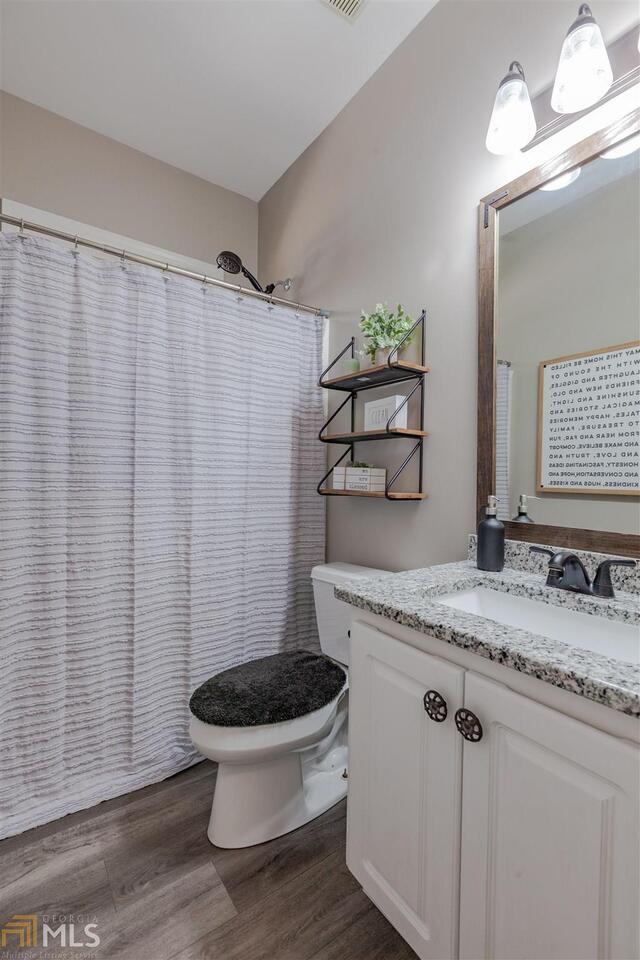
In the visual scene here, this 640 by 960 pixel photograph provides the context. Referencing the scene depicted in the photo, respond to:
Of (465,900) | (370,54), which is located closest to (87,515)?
(465,900)

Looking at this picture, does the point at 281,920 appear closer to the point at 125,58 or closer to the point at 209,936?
the point at 209,936

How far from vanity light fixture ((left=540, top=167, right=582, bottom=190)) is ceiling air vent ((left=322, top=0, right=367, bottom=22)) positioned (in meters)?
1.00

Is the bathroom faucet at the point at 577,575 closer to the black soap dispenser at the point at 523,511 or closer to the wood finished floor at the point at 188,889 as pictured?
the black soap dispenser at the point at 523,511

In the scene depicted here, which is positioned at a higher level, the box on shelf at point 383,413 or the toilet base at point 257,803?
the box on shelf at point 383,413

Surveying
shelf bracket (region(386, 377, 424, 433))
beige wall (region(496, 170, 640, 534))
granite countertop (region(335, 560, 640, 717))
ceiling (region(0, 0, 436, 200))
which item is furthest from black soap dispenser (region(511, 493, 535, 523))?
ceiling (region(0, 0, 436, 200))

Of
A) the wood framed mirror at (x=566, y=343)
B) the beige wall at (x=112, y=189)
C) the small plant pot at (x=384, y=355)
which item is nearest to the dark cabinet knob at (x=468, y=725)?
the wood framed mirror at (x=566, y=343)

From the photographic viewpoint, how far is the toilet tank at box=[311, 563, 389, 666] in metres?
1.56

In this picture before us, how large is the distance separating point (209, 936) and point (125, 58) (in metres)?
2.86

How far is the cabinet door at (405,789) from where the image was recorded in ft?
2.50

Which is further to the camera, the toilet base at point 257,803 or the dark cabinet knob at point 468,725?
the toilet base at point 257,803

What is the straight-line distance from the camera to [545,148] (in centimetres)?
113

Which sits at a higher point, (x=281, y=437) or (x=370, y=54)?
(x=370, y=54)

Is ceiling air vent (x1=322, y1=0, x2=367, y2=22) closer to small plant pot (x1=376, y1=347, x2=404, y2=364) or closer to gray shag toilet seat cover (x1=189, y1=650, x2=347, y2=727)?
small plant pot (x1=376, y1=347, x2=404, y2=364)

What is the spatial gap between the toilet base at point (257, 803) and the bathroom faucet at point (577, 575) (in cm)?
96
